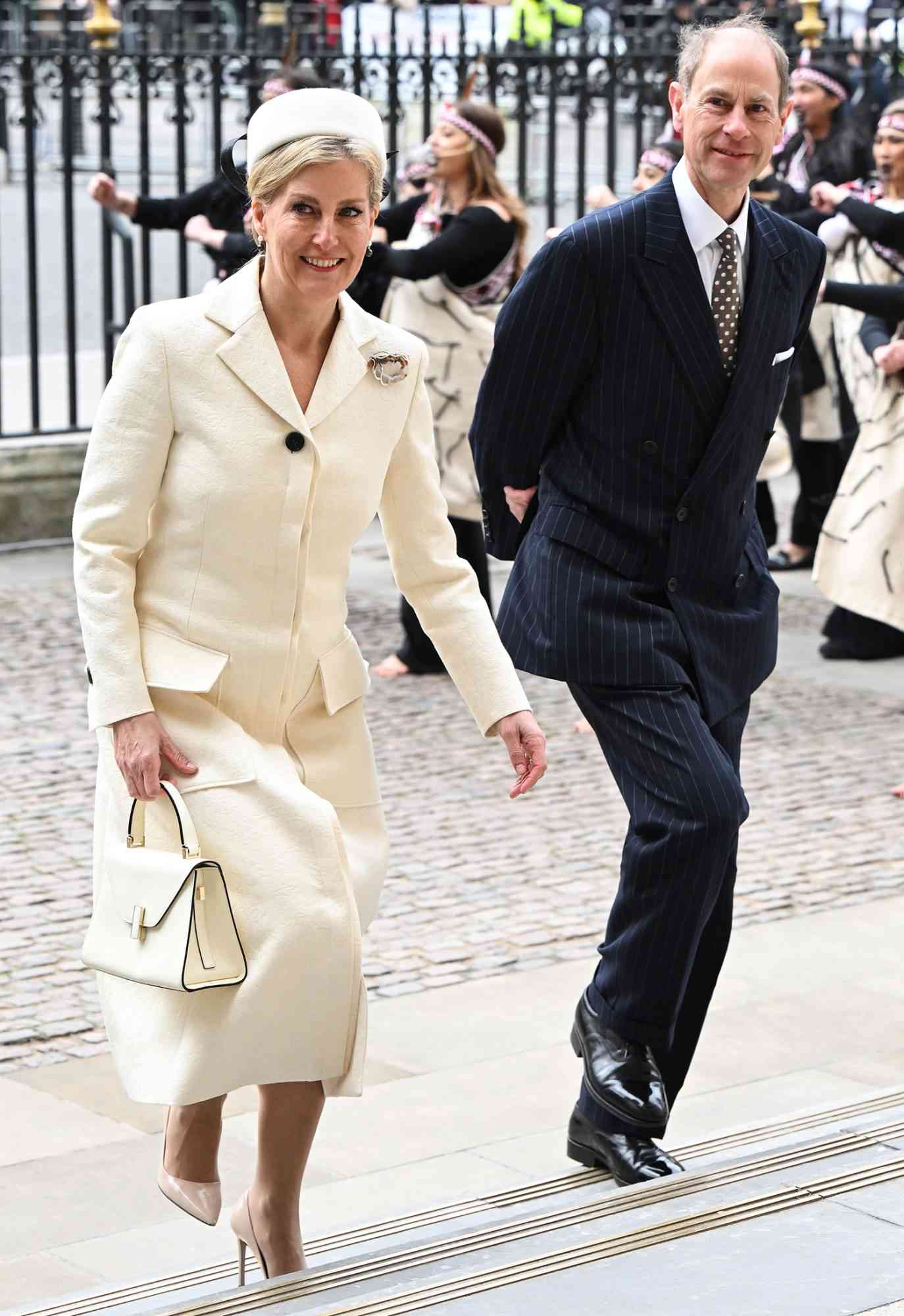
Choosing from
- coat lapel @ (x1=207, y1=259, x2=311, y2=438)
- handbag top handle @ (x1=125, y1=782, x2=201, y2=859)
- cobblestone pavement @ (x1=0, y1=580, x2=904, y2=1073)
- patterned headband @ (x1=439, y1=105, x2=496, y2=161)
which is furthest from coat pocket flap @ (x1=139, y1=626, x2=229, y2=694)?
patterned headband @ (x1=439, y1=105, x2=496, y2=161)

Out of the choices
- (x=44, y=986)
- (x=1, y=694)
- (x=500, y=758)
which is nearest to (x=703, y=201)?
(x=44, y=986)

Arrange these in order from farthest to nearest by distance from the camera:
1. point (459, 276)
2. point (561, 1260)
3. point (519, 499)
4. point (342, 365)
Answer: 1. point (459, 276)
2. point (519, 499)
3. point (342, 365)
4. point (561, 1260)

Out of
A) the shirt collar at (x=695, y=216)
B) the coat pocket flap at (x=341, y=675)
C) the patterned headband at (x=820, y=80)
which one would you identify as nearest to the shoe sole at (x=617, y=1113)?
the coat pocket flap at (x=341, y=675)

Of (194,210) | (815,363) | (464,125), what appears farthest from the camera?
(815,363)

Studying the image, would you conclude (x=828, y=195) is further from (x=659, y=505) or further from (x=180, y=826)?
(x=180, y=826)

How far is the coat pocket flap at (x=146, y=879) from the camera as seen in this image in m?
3.28

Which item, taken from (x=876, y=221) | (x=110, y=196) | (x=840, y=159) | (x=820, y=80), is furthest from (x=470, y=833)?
(x=820, y=80)

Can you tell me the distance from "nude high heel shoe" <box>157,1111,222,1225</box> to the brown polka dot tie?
5.50ft

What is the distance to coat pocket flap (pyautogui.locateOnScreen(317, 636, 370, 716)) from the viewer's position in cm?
353

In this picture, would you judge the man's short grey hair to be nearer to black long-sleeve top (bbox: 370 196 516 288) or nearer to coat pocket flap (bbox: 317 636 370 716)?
coat pocket flap (bbox: 317 636 370 716)

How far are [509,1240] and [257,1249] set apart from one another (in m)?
0.40

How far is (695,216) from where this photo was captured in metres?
4.00

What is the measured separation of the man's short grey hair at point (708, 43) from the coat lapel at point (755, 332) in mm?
250

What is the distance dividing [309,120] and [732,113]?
0.91 meters
